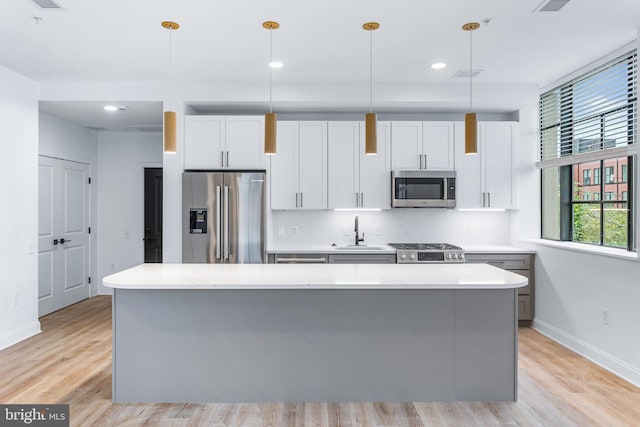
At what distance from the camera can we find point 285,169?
4879 mm

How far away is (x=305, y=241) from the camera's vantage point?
529 centimetres

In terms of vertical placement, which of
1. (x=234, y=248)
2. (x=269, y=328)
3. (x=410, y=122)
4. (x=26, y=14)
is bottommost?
(x=269, y=328)

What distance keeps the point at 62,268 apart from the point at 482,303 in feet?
17.8

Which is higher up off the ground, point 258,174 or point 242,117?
point 242,117

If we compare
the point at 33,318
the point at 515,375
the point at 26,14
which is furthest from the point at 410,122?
the point at 33,318

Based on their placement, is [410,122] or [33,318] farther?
[410,122]

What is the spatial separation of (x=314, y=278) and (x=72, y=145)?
4.83 meters

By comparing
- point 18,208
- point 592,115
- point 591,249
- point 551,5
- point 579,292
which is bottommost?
point 579,292

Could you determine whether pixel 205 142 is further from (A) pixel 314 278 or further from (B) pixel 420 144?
(A) pixel 314 278

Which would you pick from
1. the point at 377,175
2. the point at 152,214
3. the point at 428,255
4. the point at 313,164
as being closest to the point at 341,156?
the point at 313,164

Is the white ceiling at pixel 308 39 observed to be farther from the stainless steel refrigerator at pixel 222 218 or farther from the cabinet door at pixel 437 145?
the stainless steel refrigerator at pixel 222 218

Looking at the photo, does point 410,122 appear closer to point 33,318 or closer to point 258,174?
point 258,174

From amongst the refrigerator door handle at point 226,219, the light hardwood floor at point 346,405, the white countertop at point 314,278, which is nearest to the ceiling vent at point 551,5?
the white countertop at point 314,278

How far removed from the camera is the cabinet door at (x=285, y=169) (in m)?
4.87
